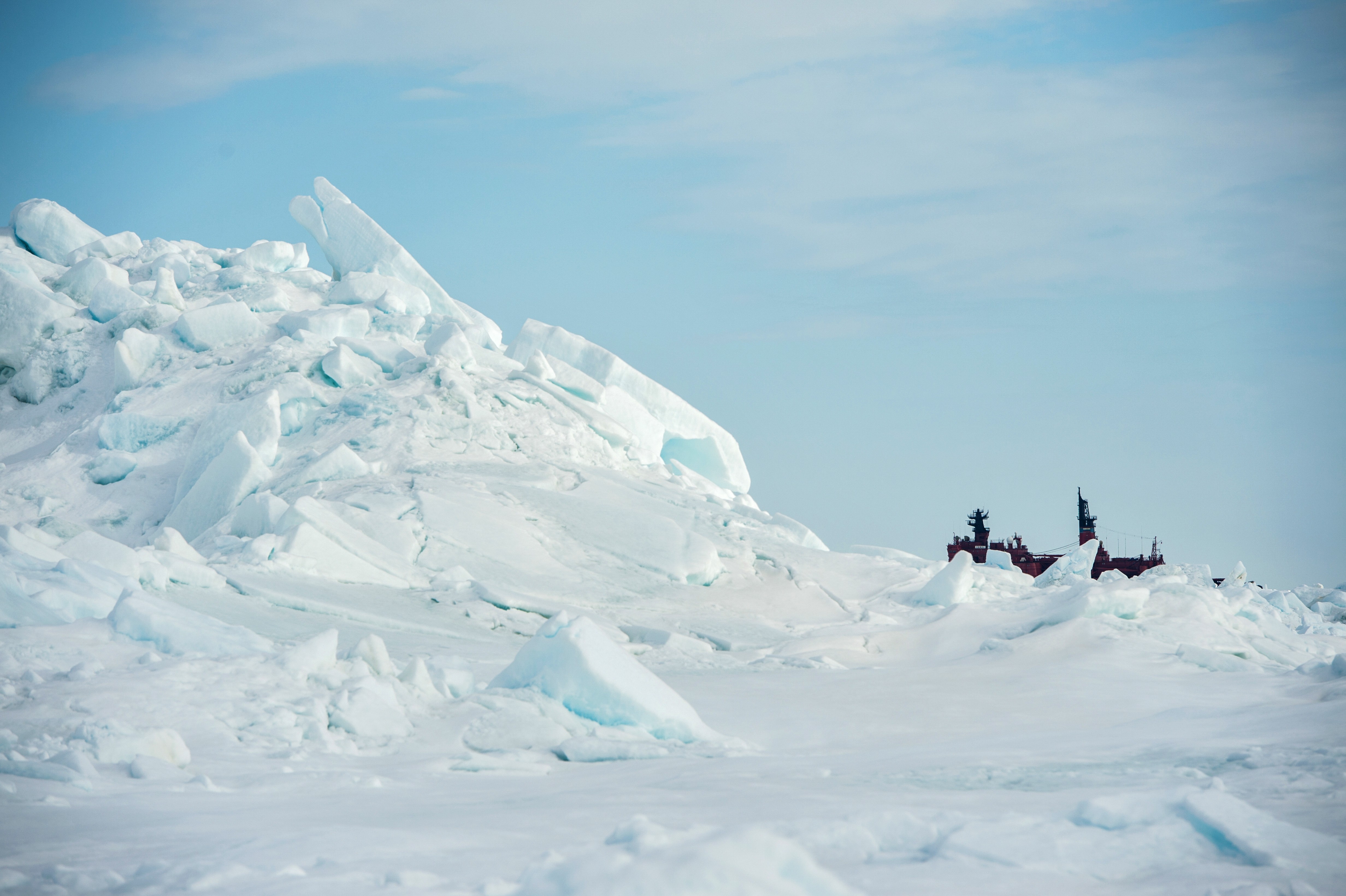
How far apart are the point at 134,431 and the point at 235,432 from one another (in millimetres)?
2425

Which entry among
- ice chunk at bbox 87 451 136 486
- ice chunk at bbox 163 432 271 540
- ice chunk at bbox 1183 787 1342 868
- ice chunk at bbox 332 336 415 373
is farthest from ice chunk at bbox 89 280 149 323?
ice chunk at bbox 1183 787 1342 868

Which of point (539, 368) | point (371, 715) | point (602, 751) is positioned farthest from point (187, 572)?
point (539, 368)

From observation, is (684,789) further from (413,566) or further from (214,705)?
(413,566)

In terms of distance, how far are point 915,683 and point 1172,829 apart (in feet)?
16.5

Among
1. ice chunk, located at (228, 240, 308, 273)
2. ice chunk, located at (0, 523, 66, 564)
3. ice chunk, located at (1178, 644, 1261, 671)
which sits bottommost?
ice chunk, located at (1178, 644, 1261, 671)

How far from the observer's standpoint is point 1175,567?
1748 cm

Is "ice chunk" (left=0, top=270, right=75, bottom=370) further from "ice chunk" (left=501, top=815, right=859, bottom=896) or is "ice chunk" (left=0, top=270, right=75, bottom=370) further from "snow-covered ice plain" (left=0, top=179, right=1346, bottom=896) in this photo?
"ice chunk" (left=501, top=815, right=859, bottom=896)

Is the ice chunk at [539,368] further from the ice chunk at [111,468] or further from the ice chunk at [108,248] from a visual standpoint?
the ice chunk at [108,248]

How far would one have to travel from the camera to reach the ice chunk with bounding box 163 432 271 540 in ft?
48.0

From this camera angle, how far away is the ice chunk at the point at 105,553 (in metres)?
9.38

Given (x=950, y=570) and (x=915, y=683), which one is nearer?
(x=915, y=683)

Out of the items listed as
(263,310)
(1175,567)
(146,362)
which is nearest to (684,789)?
(1175,567)

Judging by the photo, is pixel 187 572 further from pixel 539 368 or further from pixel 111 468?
pixel 539 368

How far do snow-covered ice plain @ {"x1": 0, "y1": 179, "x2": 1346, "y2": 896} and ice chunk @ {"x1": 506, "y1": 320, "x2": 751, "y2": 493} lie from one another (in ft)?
0.68
